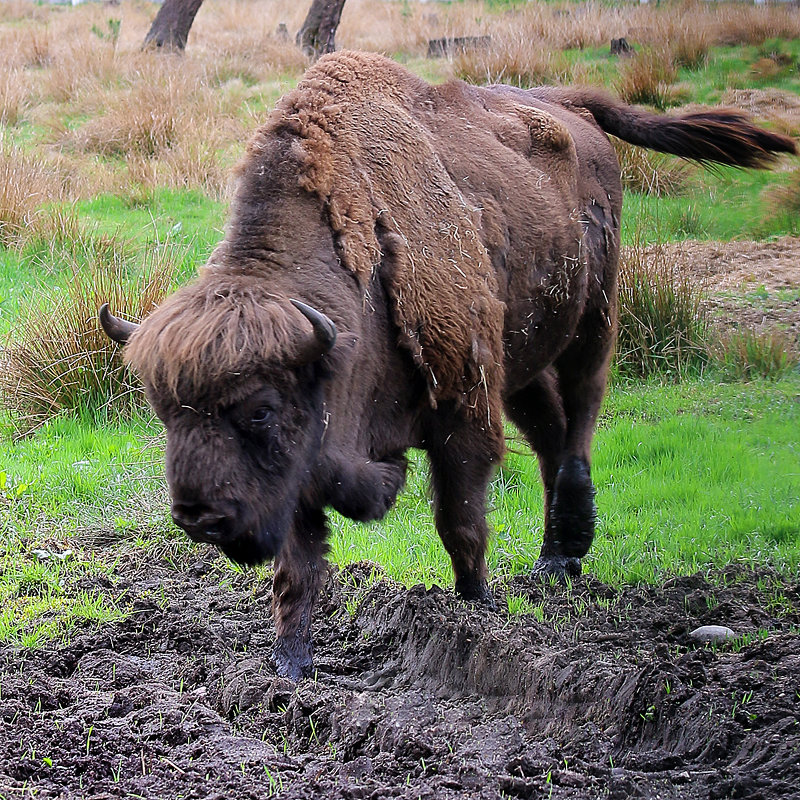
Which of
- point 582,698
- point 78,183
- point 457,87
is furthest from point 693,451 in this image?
point 78,183

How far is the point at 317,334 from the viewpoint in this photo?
136 inches

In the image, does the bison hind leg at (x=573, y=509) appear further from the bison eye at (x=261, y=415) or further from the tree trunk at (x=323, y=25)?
the tree trunk at (x=323, y=25)

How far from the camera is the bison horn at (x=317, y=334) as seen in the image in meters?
3.44

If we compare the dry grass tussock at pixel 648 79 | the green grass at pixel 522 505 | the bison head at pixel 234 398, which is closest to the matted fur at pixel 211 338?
the bison head at pixel 234 398

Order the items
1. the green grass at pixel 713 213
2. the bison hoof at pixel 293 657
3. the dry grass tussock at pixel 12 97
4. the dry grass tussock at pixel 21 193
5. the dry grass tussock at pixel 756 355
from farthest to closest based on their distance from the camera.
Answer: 1. the dry grass tussock at pixel 12 97
2. the dry grass tussock at pixel 21 193
3. the green grass at pixel 713 213
4. the dry grass tussock at pixel 756 355
5. the bison hoof at pixel 293 657

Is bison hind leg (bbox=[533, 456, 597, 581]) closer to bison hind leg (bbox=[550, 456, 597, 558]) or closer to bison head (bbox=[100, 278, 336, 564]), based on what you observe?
bison hind leg (bbox=[550, 456, 597, 558])

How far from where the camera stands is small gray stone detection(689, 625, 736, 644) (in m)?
4.25

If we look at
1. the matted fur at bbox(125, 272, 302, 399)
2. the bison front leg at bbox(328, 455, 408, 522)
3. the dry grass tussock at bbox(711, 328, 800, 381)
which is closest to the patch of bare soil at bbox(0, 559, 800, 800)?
the bison front leg at bbox(328, 455, 408, 522)

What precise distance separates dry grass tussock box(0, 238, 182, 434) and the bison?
294cm

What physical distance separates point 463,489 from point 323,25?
12.9 m

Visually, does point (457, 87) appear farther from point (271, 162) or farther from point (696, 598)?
point (696, 598)

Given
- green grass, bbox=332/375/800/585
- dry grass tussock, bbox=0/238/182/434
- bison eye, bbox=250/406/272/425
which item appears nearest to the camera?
bison eye, bbox=250/406/272/425

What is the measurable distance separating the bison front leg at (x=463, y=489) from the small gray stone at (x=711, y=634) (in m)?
0.96

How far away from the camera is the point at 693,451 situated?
16.9ft
